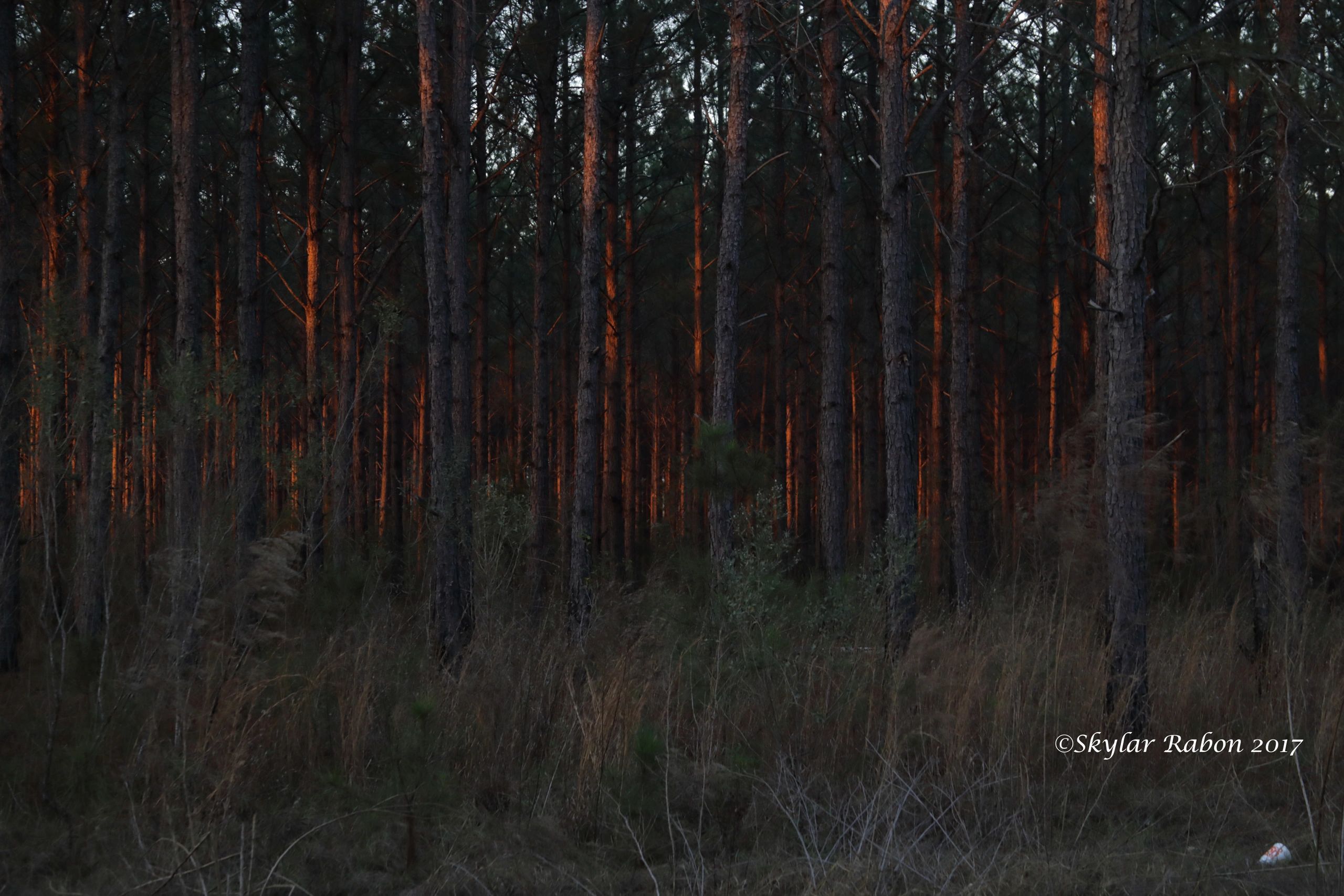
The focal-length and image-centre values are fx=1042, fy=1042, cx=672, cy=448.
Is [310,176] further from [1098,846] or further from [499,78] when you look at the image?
[1098,846]

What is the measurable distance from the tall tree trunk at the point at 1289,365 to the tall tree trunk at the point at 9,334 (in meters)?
9.65

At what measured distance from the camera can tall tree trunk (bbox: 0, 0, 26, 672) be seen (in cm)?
763

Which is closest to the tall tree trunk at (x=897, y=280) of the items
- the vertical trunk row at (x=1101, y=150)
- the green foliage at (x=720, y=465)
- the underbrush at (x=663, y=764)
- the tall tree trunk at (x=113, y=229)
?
the green foliage at (x=720, y=465)

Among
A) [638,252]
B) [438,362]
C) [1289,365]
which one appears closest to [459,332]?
[438,362]

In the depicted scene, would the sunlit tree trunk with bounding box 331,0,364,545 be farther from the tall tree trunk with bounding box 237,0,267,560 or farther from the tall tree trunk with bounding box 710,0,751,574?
the tall tree trunk with bounding box 710,0,751,574

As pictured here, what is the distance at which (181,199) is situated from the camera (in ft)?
29.5

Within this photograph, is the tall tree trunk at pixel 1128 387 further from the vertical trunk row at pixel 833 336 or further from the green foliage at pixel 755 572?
the vertical trunk row at pixel 833 336

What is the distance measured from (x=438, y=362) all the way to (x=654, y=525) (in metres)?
9.02

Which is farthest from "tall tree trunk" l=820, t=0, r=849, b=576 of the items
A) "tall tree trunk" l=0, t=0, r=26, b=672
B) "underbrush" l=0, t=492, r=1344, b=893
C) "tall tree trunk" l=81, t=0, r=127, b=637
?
"tall tree trunk" l=0, t=0, r=26, b=672

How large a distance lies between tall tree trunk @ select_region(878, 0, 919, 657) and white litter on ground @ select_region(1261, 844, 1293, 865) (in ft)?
12.2

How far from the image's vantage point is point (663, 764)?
4.91 m

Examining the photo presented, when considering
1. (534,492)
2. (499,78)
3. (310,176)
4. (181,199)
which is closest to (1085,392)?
(534,492)

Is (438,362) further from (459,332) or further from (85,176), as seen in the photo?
(85,176)

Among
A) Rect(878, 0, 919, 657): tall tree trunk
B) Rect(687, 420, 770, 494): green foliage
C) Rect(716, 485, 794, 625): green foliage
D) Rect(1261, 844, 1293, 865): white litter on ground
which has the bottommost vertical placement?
Rect(1261, 844, 1293, 865): white litter on ground
